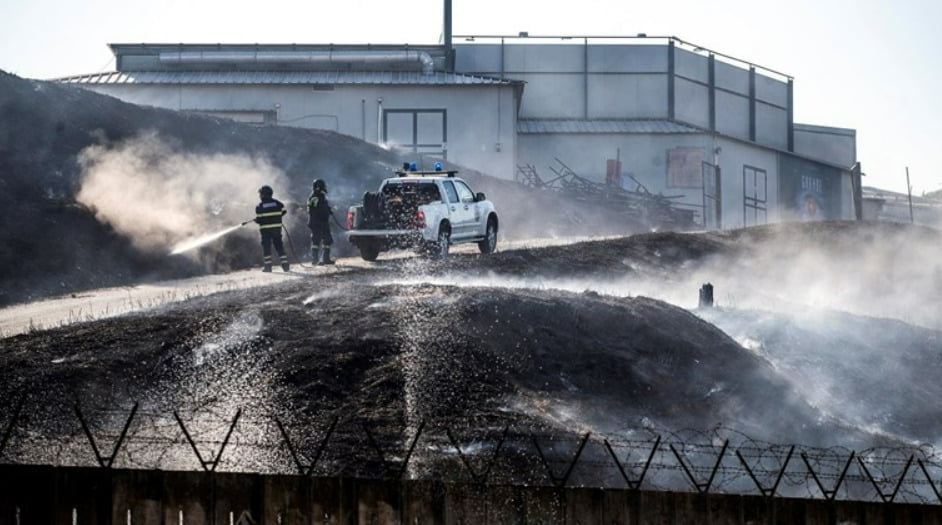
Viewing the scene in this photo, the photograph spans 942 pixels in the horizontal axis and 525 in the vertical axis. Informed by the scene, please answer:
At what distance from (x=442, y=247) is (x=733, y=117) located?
4231cm

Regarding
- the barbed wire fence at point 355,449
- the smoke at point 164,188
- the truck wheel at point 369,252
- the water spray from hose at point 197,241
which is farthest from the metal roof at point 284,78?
the barbed wire fence at point 355,449

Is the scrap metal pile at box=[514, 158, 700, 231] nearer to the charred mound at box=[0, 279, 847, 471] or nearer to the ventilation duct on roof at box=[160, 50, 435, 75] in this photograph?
the ventilation duct on roof at box=[160, 50, 435, 75]

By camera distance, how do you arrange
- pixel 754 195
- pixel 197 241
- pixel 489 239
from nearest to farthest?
pixel 489 239 < pixel 197 241 < pixel 754 195

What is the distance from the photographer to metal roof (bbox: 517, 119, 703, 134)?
62906 mm

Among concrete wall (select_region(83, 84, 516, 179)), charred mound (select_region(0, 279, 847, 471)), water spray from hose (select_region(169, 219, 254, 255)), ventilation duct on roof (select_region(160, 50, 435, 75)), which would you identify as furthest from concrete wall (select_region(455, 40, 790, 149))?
charred mound (select_region(0, 279, 847, 471))

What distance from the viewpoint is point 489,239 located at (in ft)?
107

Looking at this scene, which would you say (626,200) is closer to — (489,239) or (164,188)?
(164,188)

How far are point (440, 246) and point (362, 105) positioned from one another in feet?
91.3

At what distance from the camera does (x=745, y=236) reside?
133ft

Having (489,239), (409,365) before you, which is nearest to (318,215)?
(489,239)

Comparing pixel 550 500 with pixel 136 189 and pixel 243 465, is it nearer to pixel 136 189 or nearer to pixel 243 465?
pixel 243 465

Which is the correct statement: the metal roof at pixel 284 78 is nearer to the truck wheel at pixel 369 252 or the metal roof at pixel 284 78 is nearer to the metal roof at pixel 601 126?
the metal roof at pixel 601 126

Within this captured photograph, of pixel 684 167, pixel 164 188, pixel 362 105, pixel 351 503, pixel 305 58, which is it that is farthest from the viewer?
pixel 684 167

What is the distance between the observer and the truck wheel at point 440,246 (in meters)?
29.8
